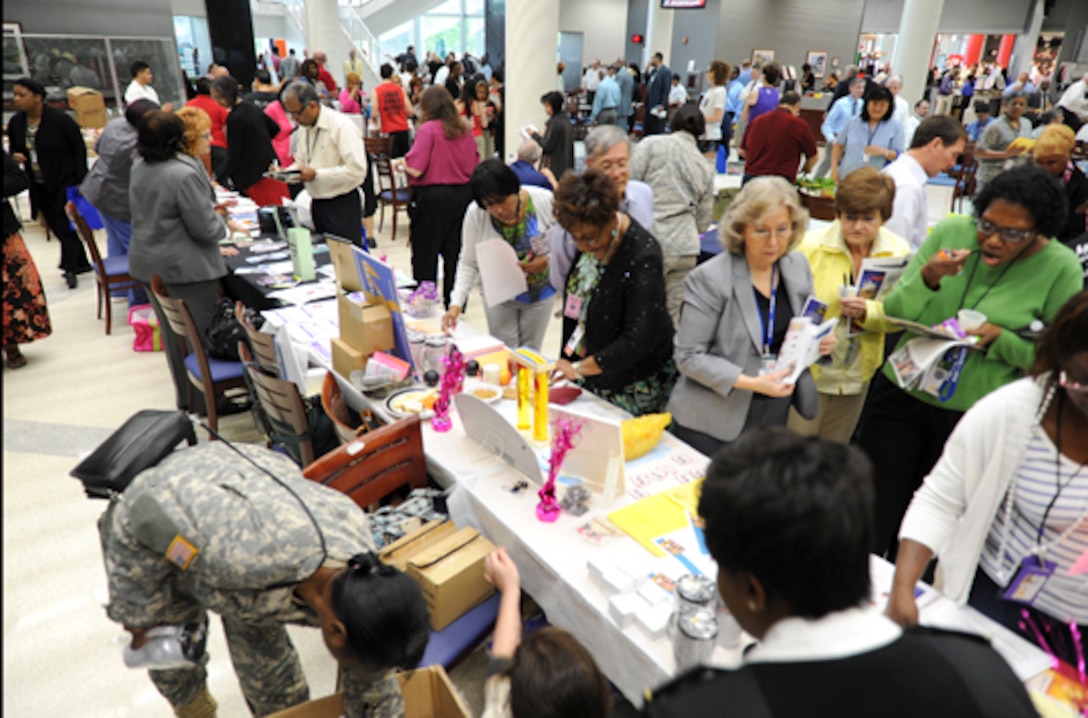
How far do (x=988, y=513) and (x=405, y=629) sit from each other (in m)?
1.31

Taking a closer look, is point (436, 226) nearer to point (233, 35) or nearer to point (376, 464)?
point (376, 464)

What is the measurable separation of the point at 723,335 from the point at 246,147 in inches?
195

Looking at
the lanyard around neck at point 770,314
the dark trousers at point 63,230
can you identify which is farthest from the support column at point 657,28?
the lanyard around neck at point 770,314

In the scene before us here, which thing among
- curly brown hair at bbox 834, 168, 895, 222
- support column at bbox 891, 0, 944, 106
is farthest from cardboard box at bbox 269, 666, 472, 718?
support column at bbox 891, 0, 944, 106

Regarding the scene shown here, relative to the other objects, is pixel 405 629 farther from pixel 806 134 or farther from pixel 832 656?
pixel 806 134

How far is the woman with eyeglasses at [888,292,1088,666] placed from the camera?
56.7 inches

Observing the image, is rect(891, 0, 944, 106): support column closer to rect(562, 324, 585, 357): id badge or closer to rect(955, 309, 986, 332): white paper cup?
rect(955, 309, 986, 332): white paper cup

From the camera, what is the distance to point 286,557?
4.79 feet

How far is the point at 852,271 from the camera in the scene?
2775mm

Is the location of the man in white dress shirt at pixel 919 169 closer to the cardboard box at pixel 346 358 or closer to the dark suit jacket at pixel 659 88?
the cardboard box at pixel 346 358

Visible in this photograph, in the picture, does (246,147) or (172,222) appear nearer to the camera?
(172,222)

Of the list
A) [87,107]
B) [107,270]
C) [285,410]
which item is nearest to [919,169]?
[285,410]

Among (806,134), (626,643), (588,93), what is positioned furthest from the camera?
(588,93)

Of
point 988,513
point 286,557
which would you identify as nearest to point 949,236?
point 988,513
